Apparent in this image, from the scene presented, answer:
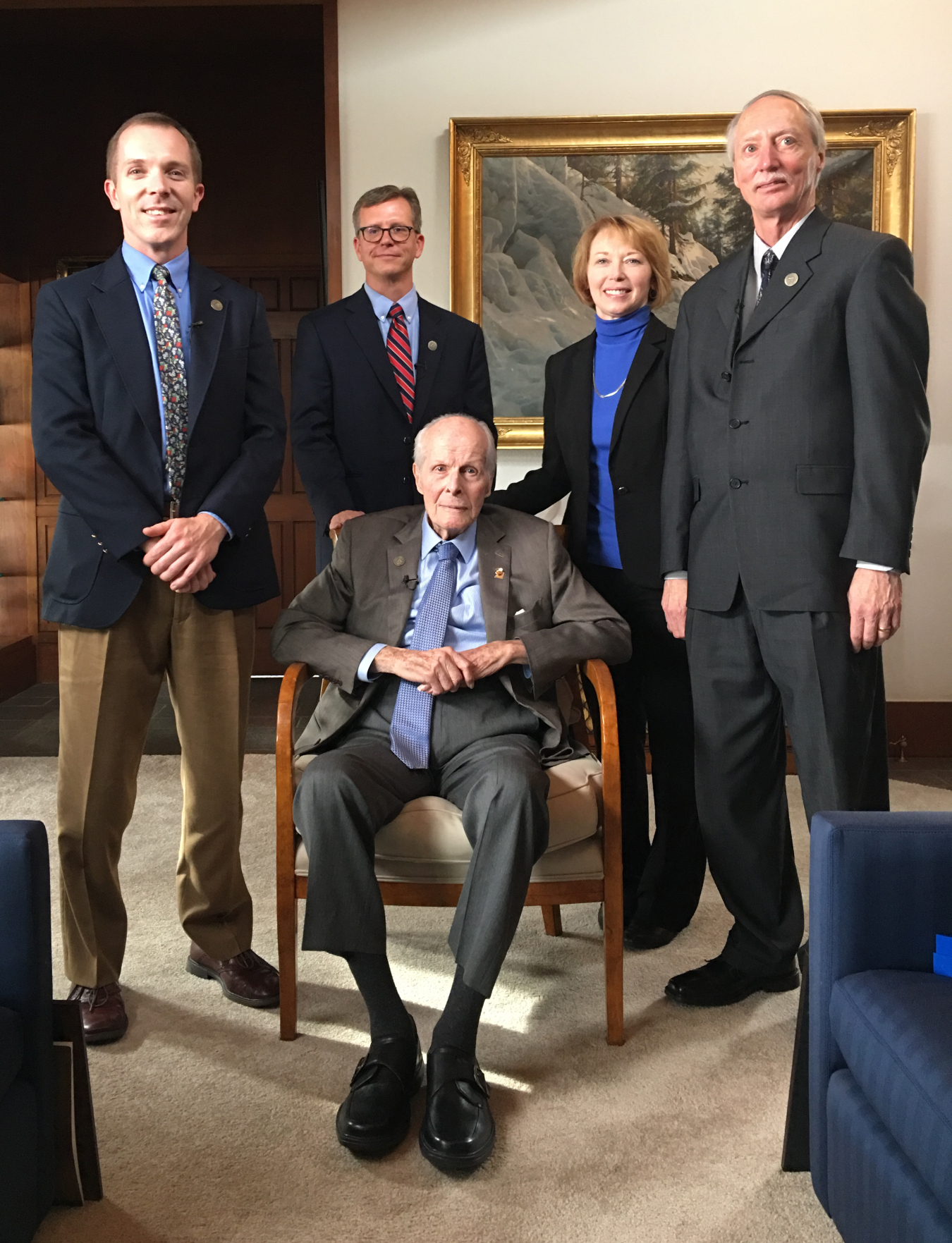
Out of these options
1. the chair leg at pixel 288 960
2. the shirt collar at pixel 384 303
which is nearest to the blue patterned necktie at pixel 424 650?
the chair leg at pixel 288 960

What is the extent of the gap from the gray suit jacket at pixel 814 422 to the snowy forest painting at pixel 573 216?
2192mm

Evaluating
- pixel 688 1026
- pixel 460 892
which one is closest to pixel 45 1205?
pixel 460 892

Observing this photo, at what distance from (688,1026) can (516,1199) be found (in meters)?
0.74

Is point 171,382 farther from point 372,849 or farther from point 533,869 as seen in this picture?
point 533,869

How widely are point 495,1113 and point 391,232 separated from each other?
2205mm

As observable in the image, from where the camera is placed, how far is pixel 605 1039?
8.04ft

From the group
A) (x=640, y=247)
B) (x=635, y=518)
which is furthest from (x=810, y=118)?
(x=635, y=518)

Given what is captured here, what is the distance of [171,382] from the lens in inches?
96.0

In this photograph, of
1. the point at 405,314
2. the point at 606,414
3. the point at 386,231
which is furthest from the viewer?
the point at 405,314

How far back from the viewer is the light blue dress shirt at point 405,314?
3.17 meters

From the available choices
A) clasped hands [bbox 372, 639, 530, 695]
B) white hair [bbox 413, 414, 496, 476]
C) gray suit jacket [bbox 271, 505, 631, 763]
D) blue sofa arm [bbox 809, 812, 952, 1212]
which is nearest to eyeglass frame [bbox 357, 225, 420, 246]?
white hair [bbox 413, 414, 496, 476]

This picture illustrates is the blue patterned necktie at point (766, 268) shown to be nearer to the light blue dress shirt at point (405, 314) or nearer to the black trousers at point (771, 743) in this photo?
the black trousers at point (771, 743)

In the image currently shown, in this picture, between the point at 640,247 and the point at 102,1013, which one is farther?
the point at 640,247

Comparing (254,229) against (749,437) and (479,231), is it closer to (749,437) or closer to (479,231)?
(479,231)
